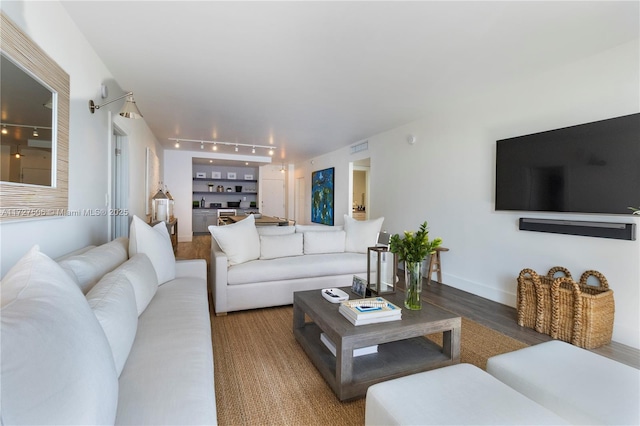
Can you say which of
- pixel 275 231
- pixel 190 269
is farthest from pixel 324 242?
pixel 190 269

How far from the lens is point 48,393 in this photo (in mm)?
659

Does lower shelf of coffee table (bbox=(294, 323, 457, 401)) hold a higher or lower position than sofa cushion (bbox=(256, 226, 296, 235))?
lower

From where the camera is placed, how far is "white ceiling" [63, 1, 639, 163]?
199 centimetres

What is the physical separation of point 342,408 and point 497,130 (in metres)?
3.31

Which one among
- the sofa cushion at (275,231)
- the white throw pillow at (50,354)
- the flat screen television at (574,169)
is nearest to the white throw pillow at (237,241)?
the sofa cushion at (275,231)

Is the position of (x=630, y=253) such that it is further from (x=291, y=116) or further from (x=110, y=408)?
(x=291, y=116)

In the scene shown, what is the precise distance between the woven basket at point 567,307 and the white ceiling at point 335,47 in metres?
1.99

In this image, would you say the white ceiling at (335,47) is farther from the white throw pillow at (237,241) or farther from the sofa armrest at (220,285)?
the sofa armrest at (220,285)

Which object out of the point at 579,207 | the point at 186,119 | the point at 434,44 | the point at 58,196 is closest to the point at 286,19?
the point at 434,44

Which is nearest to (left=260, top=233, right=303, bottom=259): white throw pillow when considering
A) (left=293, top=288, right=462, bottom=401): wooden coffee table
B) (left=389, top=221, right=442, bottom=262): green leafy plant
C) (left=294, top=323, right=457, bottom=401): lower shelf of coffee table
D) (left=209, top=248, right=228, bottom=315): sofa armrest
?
(left=209, top=248, right=228, bottom=315): sofa armrest

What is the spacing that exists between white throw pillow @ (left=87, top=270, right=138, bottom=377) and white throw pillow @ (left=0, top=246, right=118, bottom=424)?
20 centimetres

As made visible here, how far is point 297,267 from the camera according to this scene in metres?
3.17

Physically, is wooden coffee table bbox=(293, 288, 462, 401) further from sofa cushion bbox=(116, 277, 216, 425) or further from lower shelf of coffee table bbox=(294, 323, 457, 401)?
sofa cushion bbox=(116, 277, 216, 425)

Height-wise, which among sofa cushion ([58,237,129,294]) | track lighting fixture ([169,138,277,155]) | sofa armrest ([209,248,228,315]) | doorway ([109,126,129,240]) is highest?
track lighting fixture ([169,138,277,155])
